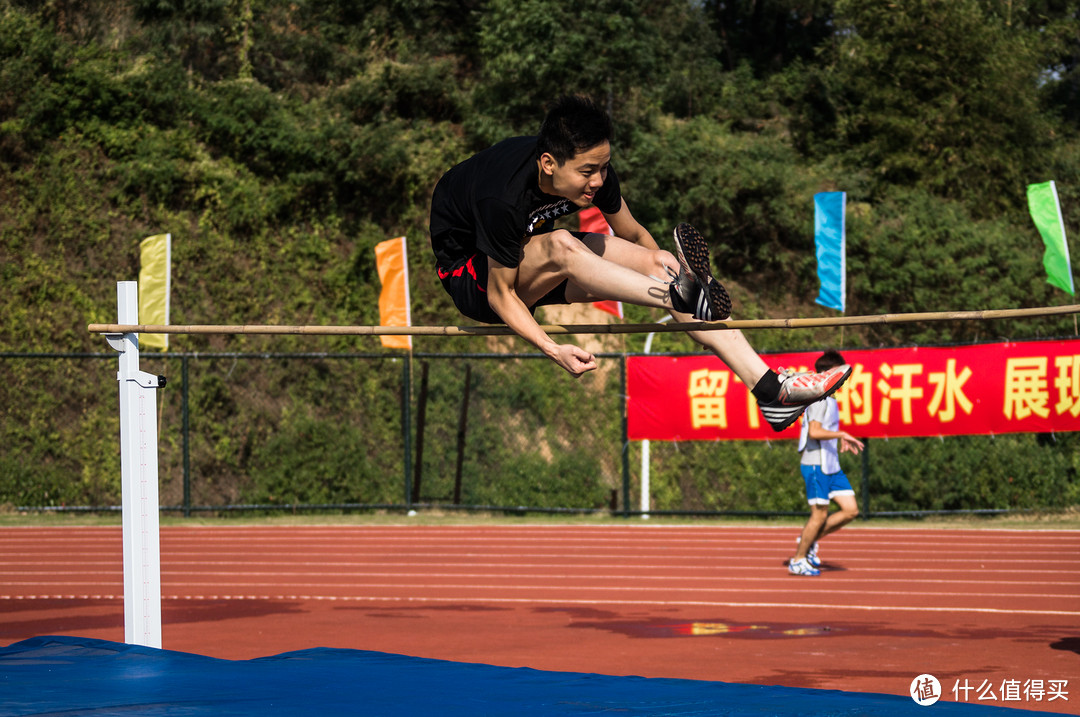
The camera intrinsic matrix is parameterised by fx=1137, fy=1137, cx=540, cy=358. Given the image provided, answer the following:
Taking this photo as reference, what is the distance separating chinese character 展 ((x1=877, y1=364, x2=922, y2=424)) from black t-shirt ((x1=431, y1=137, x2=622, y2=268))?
777cm

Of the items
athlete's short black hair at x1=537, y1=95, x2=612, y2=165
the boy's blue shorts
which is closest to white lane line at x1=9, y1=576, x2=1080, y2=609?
the boy's blue shorts

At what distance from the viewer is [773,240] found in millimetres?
18234

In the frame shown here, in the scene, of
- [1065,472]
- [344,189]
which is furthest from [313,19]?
[1065,472]

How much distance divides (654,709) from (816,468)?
497 cm

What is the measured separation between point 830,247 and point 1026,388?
10.9 ft

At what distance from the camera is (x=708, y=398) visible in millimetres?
11852

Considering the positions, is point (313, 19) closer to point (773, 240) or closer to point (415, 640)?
point (773, 240)

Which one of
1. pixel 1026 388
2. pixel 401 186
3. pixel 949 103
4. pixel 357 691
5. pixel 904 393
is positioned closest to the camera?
pixel 357 691

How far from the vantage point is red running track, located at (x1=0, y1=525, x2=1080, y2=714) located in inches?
218

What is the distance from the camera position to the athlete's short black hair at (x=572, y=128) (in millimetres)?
3775

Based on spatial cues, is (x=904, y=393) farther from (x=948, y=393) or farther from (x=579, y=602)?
(x=579, y=602)

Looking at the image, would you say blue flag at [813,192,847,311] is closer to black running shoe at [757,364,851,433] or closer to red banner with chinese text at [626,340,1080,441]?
red banner with chinese text at [626,340,1080,441]

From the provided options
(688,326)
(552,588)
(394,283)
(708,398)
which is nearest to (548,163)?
(688,326)

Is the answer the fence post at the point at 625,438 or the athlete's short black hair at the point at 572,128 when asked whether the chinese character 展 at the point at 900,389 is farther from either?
the athlete's short black hair at the point at 572,128
